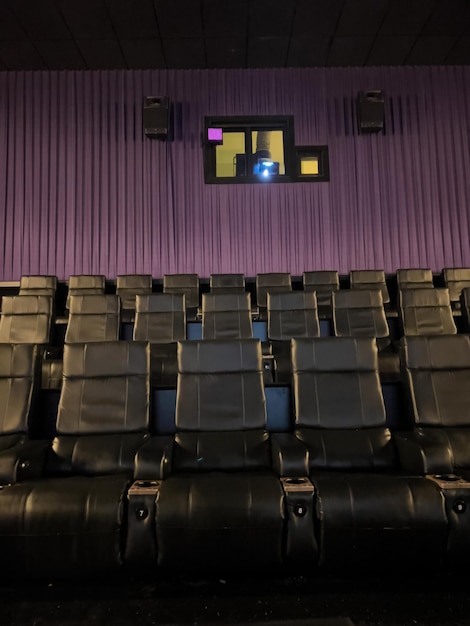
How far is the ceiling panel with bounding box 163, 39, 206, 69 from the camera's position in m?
2.86

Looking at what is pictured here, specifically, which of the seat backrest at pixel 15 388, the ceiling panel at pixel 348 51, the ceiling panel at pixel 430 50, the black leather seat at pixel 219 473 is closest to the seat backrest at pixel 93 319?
the seat backrest at pixel 15 388

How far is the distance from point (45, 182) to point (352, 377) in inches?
105

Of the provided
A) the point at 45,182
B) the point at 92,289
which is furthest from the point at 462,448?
the point at 45,182

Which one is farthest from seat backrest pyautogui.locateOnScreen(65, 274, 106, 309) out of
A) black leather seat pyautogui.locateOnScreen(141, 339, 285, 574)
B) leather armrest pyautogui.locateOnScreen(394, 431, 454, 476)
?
leather armrest pyautogui.locateOnScreen(394, 431, 454, 476)

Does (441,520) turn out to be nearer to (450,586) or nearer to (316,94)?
(450,586)

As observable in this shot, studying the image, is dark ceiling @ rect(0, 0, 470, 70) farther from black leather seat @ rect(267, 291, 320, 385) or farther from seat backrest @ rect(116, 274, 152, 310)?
black leather seat @ rect(267, 291, 320, 385)

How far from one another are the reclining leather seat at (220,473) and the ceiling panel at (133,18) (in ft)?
7.32

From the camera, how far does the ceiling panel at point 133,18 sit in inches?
99.3

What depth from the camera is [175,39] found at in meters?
2.82

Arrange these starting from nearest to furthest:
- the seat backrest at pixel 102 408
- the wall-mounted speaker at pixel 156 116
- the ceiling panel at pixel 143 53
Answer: the seat backrest at pixel 102 408, the ceiling panel at pixel 143 53, the wall-mounted speaker at pixel 156 116

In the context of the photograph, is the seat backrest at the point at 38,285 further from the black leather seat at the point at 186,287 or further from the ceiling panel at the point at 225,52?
the ceiling panel at the point at 225,52

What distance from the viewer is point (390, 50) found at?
299 centimetres

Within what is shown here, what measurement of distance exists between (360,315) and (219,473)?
3.67 feet

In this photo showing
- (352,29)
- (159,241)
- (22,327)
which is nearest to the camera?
(22,327)
